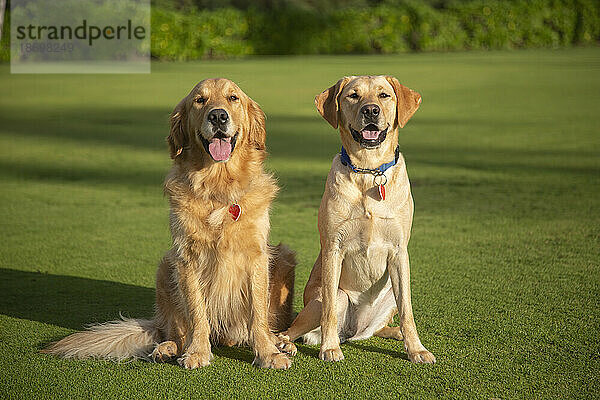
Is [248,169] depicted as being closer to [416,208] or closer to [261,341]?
Answer: [261,341]

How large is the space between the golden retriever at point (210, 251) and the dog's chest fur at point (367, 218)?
42cm

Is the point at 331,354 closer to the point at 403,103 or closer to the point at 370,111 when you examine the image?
the point at 370,111

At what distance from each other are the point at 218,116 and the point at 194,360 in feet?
4.45

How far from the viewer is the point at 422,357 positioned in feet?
13.0

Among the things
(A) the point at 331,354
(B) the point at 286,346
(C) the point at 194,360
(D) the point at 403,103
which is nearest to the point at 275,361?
(B) the point at 286,346

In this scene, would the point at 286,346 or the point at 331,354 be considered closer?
the point at 331,354

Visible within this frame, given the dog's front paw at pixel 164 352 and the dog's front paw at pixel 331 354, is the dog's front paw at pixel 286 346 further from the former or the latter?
the dog's front paw at pixel 164 352

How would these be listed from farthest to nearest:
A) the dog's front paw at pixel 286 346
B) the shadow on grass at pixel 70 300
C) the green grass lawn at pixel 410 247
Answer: the shadow on grass at pixel 70 300 → the dog's front paw at pixel 286 346 → the green grass lawn at pixel 410 247

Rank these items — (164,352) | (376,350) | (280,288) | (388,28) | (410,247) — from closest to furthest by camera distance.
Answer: (164,352), (376,350), (280,288), (410,247), (388,28)

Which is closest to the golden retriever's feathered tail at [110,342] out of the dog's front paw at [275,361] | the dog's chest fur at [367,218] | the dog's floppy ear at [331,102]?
the dog's front paw at [275,361]

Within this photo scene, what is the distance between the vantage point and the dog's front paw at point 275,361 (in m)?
3.93

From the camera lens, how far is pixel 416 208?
25.4ft

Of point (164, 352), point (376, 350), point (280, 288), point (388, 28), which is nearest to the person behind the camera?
point (164, 352)

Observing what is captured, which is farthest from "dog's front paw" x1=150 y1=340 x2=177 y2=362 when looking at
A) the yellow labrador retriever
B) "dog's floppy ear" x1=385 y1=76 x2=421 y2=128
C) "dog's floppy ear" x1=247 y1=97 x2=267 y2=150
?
"dog's floppy ear" x1=385 y1=76 x2=421 y2=128
